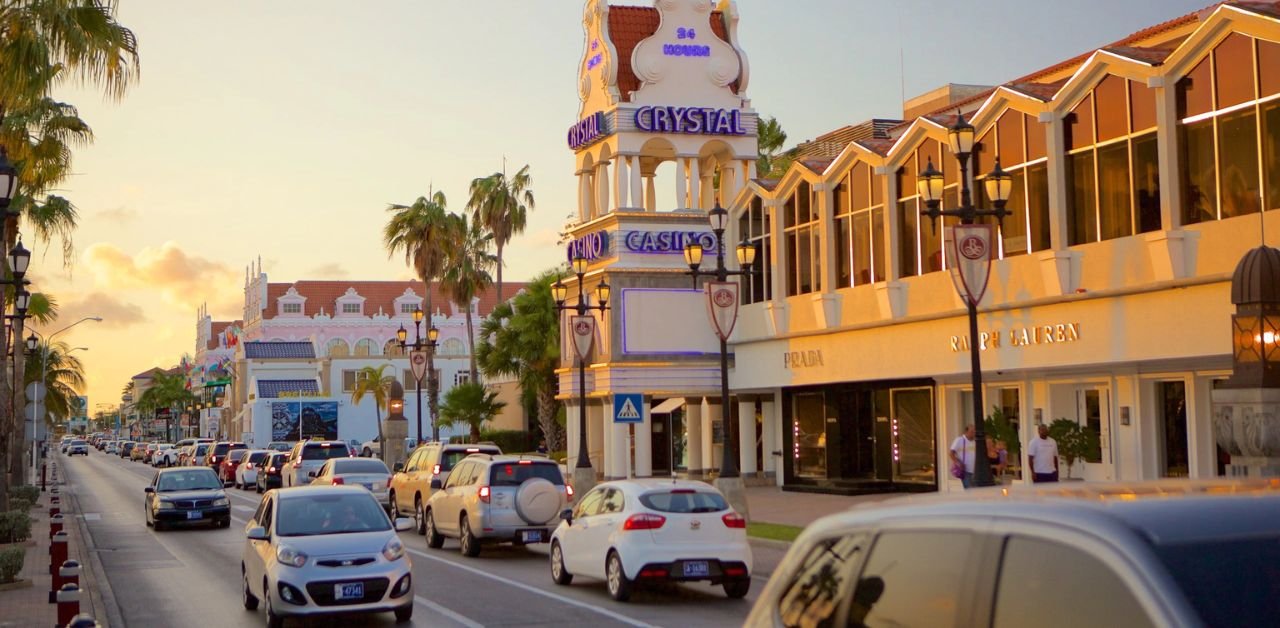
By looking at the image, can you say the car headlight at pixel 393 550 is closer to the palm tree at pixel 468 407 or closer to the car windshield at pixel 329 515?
the car windshield at pixel 329 515

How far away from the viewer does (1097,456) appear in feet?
93.5

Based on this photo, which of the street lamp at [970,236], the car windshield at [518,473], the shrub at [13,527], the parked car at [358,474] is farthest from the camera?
the parked car at [358,474]

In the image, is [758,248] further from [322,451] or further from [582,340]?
[322,451]

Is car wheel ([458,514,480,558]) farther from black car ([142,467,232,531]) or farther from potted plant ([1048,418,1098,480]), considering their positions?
potted plant ([1048,418,1098,480])

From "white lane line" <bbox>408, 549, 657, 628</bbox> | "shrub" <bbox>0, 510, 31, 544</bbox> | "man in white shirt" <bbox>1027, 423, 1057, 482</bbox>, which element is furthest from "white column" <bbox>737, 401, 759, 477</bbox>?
"shrub" <bbox>0, 510, 31, 544</bbox>

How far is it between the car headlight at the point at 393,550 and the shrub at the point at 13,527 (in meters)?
13.5

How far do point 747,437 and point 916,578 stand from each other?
134 feet

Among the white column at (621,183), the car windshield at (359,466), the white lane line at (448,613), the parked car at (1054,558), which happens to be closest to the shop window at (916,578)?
the parked car at (1054,558)

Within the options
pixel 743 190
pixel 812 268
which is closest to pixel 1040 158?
pixel 812 268

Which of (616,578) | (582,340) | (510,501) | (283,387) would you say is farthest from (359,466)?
(283,387)

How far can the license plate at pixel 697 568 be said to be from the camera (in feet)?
55.8

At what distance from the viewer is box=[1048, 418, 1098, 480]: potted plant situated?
Result: 27844 mm

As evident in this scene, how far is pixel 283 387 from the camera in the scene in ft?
386

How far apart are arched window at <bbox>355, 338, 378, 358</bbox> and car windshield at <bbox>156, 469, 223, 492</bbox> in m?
93.4
